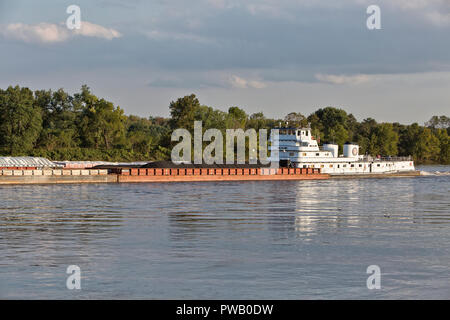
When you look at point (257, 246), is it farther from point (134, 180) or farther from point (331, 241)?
point (134, 180)

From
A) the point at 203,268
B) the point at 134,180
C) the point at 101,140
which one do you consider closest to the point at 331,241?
the point at 203,268

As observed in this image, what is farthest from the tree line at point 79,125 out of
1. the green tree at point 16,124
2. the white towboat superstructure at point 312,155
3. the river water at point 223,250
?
the river water at point 223,250

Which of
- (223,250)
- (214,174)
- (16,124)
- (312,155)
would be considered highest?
(16,124)

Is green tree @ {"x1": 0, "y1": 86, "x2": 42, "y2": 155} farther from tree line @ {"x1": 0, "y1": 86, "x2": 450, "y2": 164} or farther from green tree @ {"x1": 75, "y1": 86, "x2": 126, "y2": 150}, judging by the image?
green tree @ {"x1": 75, "y1": 86, "x2": 126, "y2": 150}

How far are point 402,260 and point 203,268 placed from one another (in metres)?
8.92

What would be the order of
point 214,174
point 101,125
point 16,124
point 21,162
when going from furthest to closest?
point 101,125 → point 16,124 → point 214,174 → point 21,162

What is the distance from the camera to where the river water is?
21.4 metres

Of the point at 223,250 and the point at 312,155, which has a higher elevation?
the point at 312,155

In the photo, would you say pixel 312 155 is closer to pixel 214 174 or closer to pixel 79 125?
pixel 214 174

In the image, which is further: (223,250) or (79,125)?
(79,125)

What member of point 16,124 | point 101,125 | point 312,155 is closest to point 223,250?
point 312,155

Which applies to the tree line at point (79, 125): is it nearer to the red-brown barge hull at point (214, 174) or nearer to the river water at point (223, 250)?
the red-brown barge hull at point (214, 174)

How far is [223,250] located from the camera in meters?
29.1

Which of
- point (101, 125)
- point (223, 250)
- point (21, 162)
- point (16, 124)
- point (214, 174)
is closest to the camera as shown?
point (223, 250)
